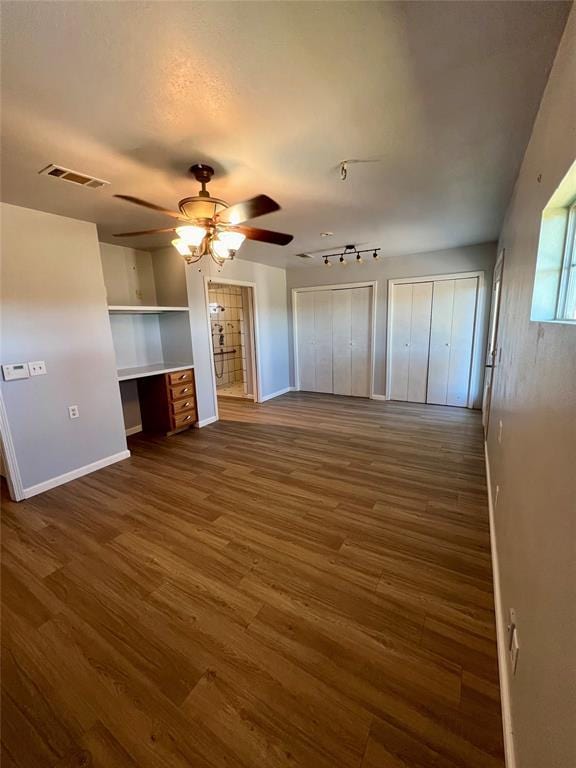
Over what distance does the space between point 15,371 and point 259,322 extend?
3550 mm

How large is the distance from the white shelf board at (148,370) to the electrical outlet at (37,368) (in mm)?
734

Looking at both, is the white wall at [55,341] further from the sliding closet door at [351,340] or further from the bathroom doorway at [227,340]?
the sliding closet door at [351,340]

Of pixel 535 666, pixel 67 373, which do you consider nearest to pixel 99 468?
pixel 67 373

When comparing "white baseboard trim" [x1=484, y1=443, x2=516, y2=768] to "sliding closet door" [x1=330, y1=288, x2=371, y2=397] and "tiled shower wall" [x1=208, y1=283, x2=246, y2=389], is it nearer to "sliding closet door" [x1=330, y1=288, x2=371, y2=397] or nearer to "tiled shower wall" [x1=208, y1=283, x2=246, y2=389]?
"sliding closet door" [x1=330, y1=288, x2=371, y2=397]

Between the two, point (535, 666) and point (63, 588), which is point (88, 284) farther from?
point (535, 666)

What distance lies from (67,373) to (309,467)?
100 inches

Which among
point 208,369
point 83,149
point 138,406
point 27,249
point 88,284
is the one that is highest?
point 83,149

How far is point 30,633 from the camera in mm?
1528

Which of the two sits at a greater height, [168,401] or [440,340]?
[440,340]

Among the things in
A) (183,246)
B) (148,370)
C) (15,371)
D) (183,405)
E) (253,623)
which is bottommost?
(253,623)

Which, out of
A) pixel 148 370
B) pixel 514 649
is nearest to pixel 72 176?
pixel 148 370

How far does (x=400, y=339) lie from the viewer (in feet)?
17.3

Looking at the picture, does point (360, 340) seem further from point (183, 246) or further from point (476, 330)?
point (183, 246)

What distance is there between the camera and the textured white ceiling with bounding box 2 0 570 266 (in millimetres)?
1078
